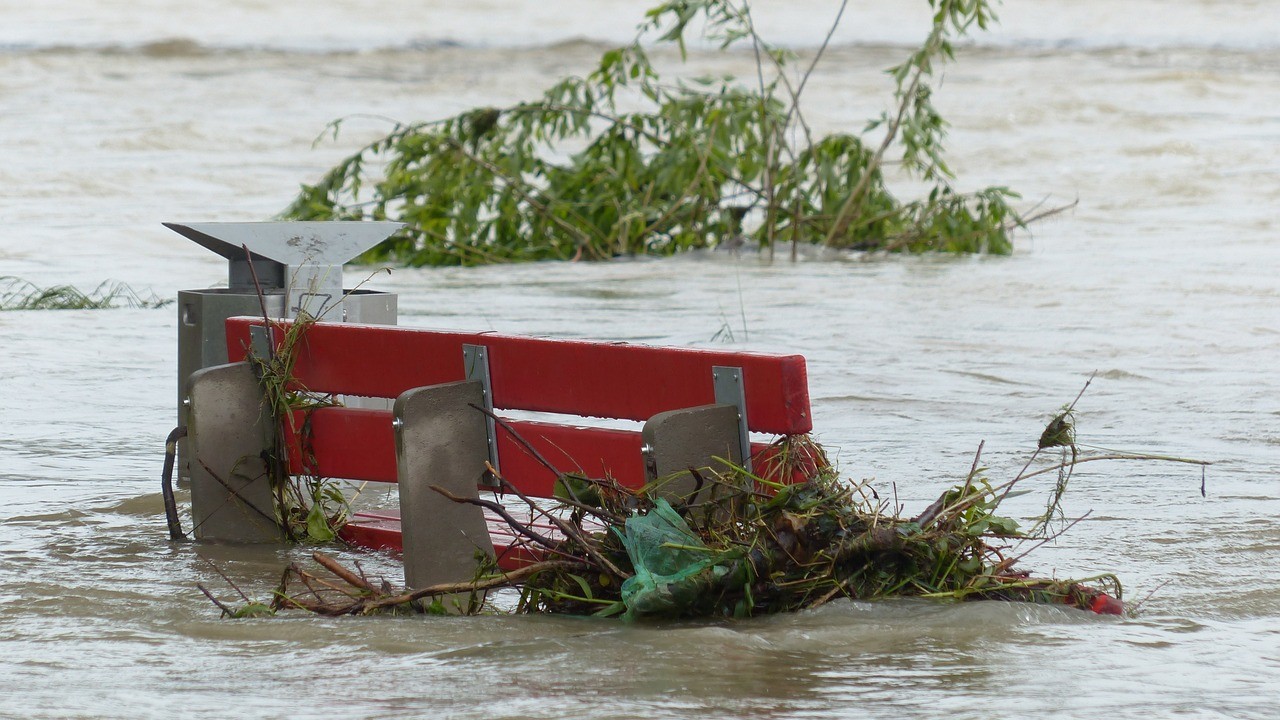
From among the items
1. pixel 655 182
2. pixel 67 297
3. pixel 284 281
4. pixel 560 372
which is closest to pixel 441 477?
pixel 560 372

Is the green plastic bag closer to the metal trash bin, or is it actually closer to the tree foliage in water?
the metal trash bin

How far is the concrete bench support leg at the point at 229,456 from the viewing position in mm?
5016

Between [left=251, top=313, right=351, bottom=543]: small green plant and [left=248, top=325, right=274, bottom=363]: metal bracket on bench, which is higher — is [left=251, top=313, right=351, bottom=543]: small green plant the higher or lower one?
the lower one

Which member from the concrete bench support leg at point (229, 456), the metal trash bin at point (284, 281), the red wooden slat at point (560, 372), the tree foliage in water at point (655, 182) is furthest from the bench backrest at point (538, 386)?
the tree foliage in water at point (655, 182)

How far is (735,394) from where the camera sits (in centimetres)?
405

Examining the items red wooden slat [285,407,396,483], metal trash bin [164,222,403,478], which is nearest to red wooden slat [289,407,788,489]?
red wooden slat [285,407,396,483]

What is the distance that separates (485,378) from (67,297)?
7.63m

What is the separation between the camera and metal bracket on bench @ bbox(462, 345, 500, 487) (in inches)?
177

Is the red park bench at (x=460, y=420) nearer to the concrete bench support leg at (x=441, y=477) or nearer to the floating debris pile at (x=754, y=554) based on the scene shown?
the concrete bench support leg at (x=441, y=477)

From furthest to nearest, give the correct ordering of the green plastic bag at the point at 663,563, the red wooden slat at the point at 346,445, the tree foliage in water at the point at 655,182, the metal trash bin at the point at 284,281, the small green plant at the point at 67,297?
the tree foliage in water at the point at 655,182
the small green plant at the point at 67,297
the metal trash bin at the point at 284,281
the red wooden slat at the point at 346,445
the green plastic bag at the point at 663,563

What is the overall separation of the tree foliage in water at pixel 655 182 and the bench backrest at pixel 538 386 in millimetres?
7602

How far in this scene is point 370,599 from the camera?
4152 millimetres

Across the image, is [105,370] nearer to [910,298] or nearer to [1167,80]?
[910,298]

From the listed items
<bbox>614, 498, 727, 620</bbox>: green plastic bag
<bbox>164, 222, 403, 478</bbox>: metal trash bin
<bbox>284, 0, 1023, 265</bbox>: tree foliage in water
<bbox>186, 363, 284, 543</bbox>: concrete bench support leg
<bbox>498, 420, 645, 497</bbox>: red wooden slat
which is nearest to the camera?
<bbox>614, 498, 727, 620</bbox>: green plastic bag
